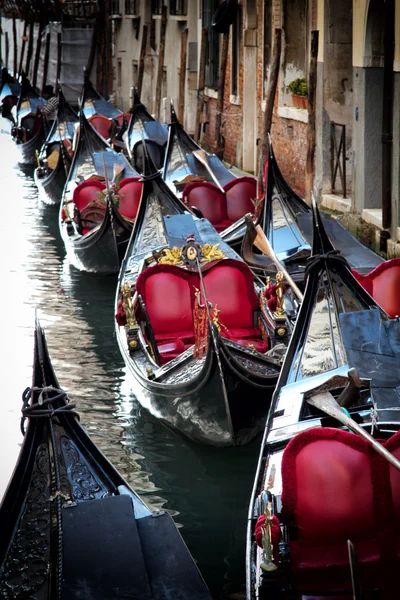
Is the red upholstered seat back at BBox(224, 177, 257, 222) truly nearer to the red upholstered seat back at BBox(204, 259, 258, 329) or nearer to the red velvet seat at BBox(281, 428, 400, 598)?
the red upholstered seat back at BBox(204, 259, 258, 329)

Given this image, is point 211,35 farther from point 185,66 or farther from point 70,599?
point 70,599

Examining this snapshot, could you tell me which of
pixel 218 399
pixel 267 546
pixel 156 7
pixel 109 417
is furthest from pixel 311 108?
pixel 156 7

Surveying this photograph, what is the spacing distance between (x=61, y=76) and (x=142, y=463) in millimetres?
13354

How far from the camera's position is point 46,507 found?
2455 millimetres

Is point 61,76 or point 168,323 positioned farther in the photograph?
point 61,76

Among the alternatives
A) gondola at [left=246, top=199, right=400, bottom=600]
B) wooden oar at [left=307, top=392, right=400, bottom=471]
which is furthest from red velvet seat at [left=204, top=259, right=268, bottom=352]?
gondola at [left=246, top=199, right=400, bottom=600]

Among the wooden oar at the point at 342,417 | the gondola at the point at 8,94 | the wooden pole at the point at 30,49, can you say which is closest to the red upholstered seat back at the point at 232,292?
the wooden oar at the point at 342,417

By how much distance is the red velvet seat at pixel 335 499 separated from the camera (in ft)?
7.57

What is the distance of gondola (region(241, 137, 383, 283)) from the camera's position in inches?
191

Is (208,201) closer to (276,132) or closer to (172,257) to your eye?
(276,132)

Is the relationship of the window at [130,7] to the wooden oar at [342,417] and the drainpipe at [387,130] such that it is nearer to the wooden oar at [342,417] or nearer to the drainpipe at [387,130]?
the drainpipe at [387,130]

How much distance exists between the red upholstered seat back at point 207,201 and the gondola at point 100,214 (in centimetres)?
36

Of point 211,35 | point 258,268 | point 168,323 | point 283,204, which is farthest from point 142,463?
point 211,35

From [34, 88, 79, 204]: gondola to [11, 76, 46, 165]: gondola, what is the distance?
10.7 inches
